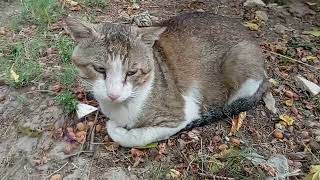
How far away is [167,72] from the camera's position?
3.02m

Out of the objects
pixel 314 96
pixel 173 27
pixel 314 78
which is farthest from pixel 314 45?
pixel 173 27

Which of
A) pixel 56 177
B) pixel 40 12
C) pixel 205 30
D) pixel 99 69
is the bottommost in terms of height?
pixel 56 177

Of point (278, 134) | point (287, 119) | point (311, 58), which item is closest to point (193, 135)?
point (278, 134)

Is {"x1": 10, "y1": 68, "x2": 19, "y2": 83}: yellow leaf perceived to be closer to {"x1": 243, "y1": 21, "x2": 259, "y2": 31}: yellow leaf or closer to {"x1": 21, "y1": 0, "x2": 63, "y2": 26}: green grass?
{"x1": 21, "y1": 0, "x2": 63, "y2": 26}: green grass

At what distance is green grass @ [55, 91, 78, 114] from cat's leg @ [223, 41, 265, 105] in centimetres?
104

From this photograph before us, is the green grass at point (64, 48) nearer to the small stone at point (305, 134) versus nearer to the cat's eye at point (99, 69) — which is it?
the cat's eye at point (99, 69)

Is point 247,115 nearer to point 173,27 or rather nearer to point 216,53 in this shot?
point 216,53

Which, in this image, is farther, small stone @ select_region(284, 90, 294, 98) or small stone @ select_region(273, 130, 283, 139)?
small stone @ select_region(284, 90, 294, 98)

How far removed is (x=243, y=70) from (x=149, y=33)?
84 centimetres

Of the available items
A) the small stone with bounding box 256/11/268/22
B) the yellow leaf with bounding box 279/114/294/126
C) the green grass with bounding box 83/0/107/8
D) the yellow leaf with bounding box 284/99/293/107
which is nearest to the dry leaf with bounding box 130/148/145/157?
the yellow leaf with bounding box 279/114/294/126

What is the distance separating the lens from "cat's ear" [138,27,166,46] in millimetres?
2652

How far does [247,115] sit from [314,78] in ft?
2.51

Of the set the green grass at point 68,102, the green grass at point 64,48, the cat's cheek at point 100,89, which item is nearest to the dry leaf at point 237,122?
the cat's cheek at point 100,89

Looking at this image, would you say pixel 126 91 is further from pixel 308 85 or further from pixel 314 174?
pixel 308 85
